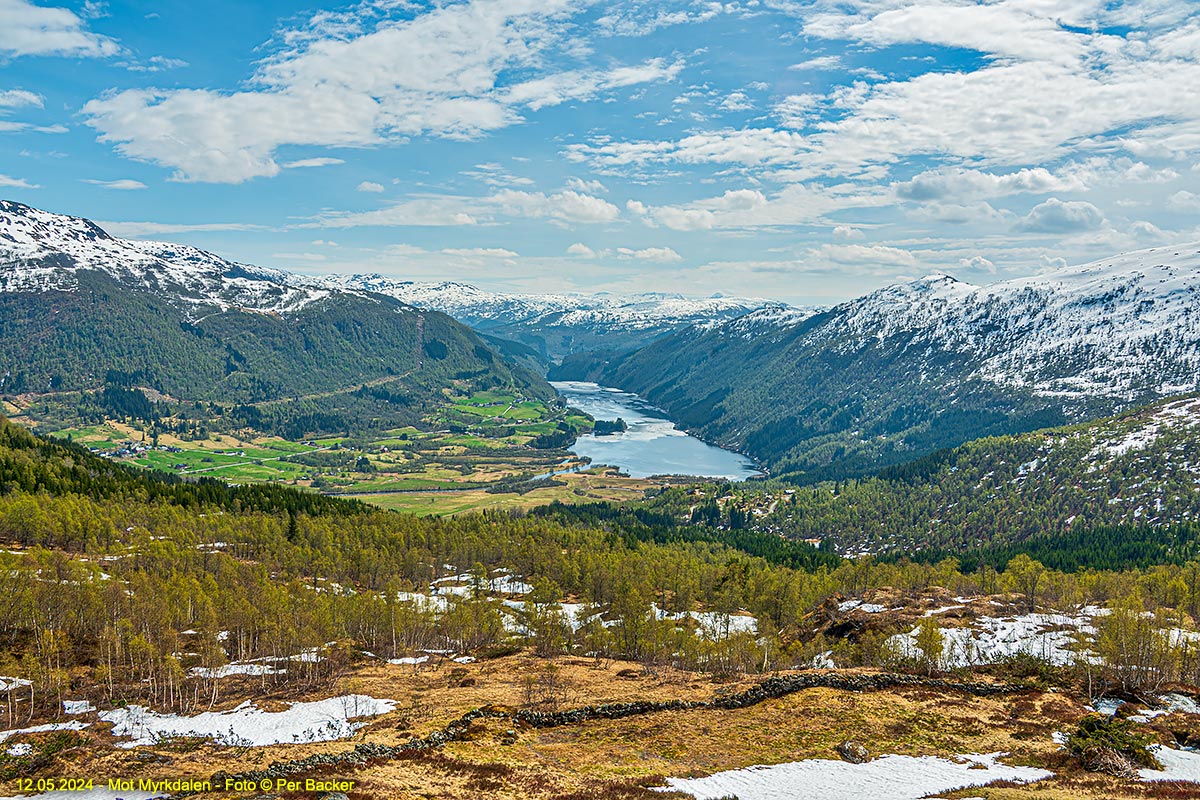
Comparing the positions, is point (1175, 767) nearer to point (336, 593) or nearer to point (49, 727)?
point (49, 727)

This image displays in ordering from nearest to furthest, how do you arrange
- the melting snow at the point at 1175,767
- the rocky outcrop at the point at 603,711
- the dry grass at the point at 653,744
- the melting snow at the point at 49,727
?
the dry grass at the point at 653,744 < the melting snow at the point at 1175,767 < the rocky outcrop at the point at 603,711 < the melting snow at the point at 49,727

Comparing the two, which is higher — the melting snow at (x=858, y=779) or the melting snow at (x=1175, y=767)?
the melting snow at (x=1175, y=767)

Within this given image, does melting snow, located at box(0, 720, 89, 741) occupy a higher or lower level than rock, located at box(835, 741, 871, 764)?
lower

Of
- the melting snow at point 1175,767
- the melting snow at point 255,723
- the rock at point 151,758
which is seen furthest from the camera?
the melting snow at point 255,723

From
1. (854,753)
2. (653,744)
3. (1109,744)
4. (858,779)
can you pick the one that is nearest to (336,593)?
(653,744)

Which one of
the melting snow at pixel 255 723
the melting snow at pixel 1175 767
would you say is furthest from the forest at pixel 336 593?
the melting snow at pixel 1175 767

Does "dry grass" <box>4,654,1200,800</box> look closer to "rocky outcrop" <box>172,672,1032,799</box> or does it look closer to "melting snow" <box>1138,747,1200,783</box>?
"rocky outcrop" <box>172,672,1032,799</box>

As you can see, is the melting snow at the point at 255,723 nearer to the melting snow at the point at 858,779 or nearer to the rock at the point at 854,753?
the melting snow at the point at 858,779

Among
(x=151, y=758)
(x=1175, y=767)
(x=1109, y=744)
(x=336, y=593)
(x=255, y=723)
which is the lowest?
(x=336, y=593)

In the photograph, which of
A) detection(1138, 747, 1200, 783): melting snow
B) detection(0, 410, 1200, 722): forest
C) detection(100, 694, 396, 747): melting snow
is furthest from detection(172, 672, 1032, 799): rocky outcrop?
detection(1138, 747, 1200, 783): melting snow
